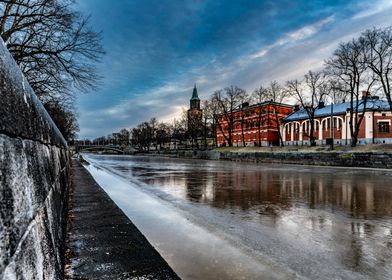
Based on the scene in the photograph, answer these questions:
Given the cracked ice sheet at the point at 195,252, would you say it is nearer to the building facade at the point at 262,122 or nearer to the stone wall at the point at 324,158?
the stone wall at the point at 324,158

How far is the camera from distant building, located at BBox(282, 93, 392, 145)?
160 feet

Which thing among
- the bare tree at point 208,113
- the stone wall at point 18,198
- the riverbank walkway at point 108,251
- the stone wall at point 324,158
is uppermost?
the bare tree at point 208,113

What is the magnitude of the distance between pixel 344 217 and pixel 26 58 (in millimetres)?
15761

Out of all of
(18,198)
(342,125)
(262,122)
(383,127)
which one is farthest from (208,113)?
(18,198)

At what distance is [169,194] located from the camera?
431 inches

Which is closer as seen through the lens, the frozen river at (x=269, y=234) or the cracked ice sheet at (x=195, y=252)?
the cracked ice sheet at (x=195, y=252)

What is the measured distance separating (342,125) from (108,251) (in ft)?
194

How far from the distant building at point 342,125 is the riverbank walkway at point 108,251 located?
37343 millimetres

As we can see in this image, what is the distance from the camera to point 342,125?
2158 inches

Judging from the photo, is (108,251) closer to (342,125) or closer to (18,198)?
(18,198)

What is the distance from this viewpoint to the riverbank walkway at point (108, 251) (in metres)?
2.97

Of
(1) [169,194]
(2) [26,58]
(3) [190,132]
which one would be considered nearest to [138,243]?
(1) [169,194]

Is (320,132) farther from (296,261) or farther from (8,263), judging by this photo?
(8,263)

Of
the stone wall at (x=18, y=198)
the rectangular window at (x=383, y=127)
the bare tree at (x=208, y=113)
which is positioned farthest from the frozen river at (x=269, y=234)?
the bare tree at (x=208, y=113)
